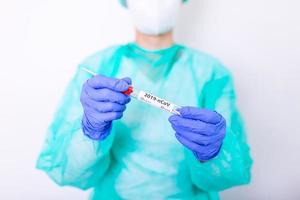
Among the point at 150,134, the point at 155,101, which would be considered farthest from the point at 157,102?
the point at 150,134

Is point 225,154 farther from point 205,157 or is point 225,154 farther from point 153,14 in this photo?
point 153,14

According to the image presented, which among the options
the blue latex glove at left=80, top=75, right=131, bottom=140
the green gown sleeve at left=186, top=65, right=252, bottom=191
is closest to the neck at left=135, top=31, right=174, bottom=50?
the green gown sleeve at left=186, top=65, right=252, bottom=191

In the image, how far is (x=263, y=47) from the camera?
139 cm

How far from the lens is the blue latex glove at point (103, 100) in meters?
0.83

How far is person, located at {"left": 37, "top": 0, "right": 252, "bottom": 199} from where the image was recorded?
95 cm

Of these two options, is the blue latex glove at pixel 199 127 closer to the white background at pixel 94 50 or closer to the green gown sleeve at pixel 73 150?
the green gown sleeve at pixel 73 150

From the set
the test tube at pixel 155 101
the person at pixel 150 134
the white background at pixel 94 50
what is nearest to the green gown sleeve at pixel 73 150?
the person at pixel 150 134

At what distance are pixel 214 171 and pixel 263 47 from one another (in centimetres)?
61

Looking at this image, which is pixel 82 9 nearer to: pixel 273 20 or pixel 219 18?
pixel 219 18

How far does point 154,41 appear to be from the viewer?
42.4 inches

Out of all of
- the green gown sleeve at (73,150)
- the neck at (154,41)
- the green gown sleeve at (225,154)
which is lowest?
the green gown sleeve at (73,150)

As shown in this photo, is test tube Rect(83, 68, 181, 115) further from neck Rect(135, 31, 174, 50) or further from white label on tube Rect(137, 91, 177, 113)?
neck Rect(135, 31, 174, 50)

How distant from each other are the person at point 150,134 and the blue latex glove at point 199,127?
0.02m

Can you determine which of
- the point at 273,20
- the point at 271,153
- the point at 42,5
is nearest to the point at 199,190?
the point at 271,153
